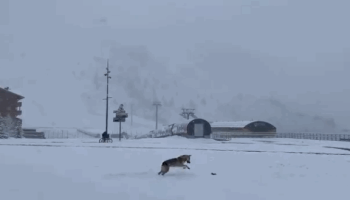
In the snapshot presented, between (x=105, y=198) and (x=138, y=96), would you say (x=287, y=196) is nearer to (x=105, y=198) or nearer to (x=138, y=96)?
(x=105, y=198)

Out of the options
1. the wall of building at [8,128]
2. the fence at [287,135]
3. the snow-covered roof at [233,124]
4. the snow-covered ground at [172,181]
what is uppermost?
the snow-covered roof at [233,124]

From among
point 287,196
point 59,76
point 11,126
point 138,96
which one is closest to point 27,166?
point 287,196

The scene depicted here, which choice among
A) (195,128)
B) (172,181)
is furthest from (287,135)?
(172,181)

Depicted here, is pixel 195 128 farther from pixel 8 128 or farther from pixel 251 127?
pixel 8 128

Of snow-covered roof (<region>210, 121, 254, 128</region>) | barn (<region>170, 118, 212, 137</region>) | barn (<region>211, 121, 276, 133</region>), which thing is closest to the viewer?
barn (<region>170, 118, 212, 137</region>)

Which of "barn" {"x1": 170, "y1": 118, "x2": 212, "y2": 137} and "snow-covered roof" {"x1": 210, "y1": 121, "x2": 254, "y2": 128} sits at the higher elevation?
"snow-covered roof" {"x1": 210, "y1": 121, "x2": 254, "y2": 128}

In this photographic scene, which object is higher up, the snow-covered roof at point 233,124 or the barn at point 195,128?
the snow-covered roof at point 233,124

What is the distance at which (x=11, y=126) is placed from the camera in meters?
57.7

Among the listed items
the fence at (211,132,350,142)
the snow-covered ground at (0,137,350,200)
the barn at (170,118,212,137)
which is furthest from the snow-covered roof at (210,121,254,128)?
the snow-covered ground at (0,137,350,200)

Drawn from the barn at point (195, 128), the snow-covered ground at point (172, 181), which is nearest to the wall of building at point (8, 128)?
→ the barn at point (195, 128)

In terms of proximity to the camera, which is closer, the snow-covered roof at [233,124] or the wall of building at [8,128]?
the wall of building at [8,128]

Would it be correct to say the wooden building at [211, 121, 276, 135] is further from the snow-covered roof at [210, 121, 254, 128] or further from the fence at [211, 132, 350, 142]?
the fence at [211, 132, 350, 142]

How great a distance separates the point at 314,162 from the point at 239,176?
6.54m

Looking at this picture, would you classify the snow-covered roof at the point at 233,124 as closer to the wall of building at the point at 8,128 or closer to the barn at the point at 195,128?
the barn at the point at 195,128
